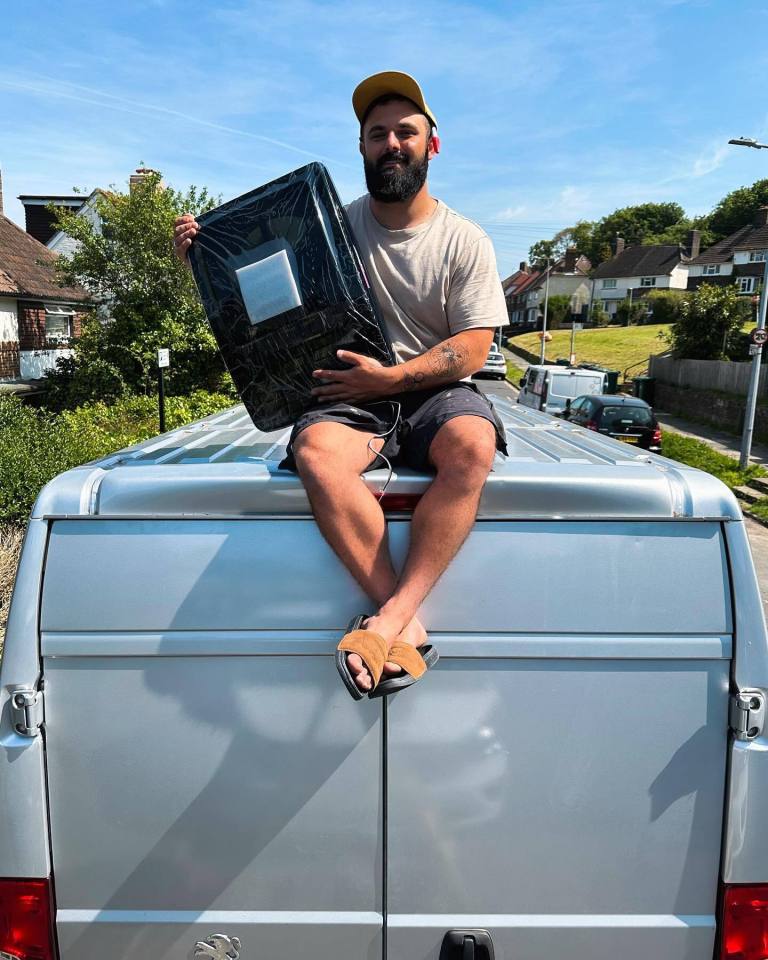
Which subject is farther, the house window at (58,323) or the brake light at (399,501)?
→ the house window at (58,323)

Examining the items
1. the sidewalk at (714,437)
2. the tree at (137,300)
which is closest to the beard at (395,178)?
the sidewalk at (714,437)

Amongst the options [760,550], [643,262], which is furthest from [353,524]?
[643,262]

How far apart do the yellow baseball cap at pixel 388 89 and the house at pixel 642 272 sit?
8980 cm

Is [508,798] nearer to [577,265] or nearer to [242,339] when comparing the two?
[242,339]

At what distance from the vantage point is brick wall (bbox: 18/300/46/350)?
24672 mm

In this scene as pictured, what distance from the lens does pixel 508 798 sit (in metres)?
1.81

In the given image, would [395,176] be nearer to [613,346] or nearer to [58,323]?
[58,323]

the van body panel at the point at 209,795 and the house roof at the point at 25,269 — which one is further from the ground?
the house roof at the point at 25,269

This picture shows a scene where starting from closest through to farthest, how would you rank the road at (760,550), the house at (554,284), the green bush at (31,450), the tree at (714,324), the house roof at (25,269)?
1. the green bush at (31,450)
2. the road at (760,550)
3. the house roof at (25,269)
4. the tree at (714,324)
5. the house at (554,284)

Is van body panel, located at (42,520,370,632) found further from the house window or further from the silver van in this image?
the house window

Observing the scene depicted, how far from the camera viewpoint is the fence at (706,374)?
26.7 metres

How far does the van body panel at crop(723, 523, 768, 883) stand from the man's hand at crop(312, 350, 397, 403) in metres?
1.05

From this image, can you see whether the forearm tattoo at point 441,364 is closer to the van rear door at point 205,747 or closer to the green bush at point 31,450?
the van rear door at point 205,747

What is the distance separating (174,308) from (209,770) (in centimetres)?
2162
